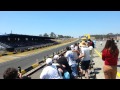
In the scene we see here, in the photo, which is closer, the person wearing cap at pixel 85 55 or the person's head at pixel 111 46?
the person's head at pixel 111 46

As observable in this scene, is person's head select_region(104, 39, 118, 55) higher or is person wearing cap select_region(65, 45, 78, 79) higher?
person's head select_region(104, 39, 118, 55)

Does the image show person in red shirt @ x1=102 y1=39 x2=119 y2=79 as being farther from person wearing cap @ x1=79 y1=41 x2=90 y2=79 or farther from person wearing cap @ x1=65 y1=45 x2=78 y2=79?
person wearing cap @ x1=79 y1=41 x2=90 y2=79

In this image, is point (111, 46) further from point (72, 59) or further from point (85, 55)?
point (85, 55)

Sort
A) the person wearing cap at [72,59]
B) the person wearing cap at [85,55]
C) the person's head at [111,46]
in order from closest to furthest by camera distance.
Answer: the person's head at [111,46] → the person wearing cap at [72,59] → the person wearing cap at [85,55]

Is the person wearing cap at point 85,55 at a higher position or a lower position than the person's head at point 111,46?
lower

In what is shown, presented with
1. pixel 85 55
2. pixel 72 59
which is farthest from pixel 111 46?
pixel 85 55

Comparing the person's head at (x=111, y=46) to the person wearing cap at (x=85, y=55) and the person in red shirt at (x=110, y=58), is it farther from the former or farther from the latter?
the person wearing cap at (x=85, y=55)

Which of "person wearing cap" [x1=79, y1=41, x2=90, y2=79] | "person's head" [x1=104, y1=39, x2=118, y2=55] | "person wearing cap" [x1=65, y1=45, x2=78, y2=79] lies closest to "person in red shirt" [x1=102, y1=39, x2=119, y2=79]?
"person's head" [x1=104, y1=39, x2=118, y2=55]

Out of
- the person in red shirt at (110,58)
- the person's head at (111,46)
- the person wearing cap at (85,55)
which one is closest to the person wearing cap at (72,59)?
the person wearing cap at (85,55)
